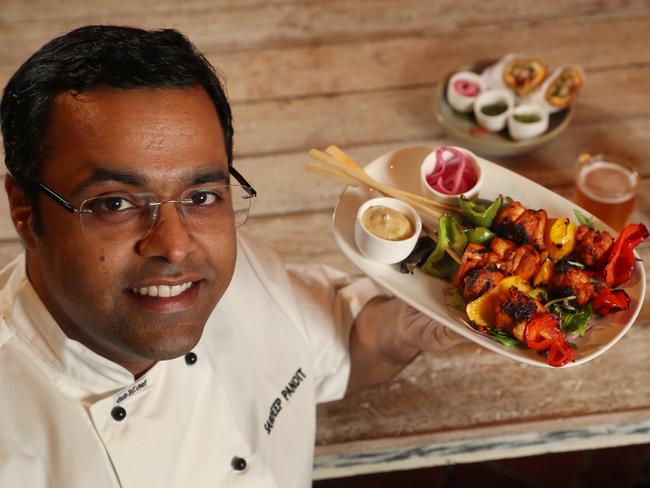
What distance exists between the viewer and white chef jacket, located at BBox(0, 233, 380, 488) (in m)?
1.22

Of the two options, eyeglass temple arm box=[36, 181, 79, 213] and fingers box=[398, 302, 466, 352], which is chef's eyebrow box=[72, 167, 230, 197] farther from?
fingers box=[398, 302, 466, 352]

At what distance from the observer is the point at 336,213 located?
5.39 ft

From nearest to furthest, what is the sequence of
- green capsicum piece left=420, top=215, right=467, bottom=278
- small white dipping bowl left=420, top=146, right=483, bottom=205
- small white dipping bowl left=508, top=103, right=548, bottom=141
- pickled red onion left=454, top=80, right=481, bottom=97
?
green capsicum piece left=420, top=215, right=467, bottom=278 → small white dipping bowl left=420, top=146, right=483, bottom=205 → small white dipping bowl left=508, top=103, right=548, bottom=141 → pickled red onion left=454, top=80, right=481, bottom=97

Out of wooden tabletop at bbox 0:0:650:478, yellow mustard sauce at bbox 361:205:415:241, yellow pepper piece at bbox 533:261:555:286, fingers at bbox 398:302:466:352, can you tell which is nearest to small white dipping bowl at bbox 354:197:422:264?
yellow mustard sauce at bbox 361:205:415:241

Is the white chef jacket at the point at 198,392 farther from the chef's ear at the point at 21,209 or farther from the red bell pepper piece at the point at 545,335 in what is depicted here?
the red bell pepper piece at the point at 545,335

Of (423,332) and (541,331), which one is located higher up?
(541,331)

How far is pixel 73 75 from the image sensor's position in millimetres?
1149

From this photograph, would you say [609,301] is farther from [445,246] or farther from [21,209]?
[21,209]

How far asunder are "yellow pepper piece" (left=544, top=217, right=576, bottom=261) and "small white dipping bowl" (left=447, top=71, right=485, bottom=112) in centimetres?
71

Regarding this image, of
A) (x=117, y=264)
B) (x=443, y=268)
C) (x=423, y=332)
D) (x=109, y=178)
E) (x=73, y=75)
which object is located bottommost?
(x=423, y=332)

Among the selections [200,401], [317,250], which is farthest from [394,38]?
[200,401]

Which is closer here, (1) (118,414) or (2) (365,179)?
(1) (118,414)

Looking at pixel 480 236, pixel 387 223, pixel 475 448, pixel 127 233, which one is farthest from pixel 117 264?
pixel 475 448

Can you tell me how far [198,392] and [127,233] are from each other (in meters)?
0.39
